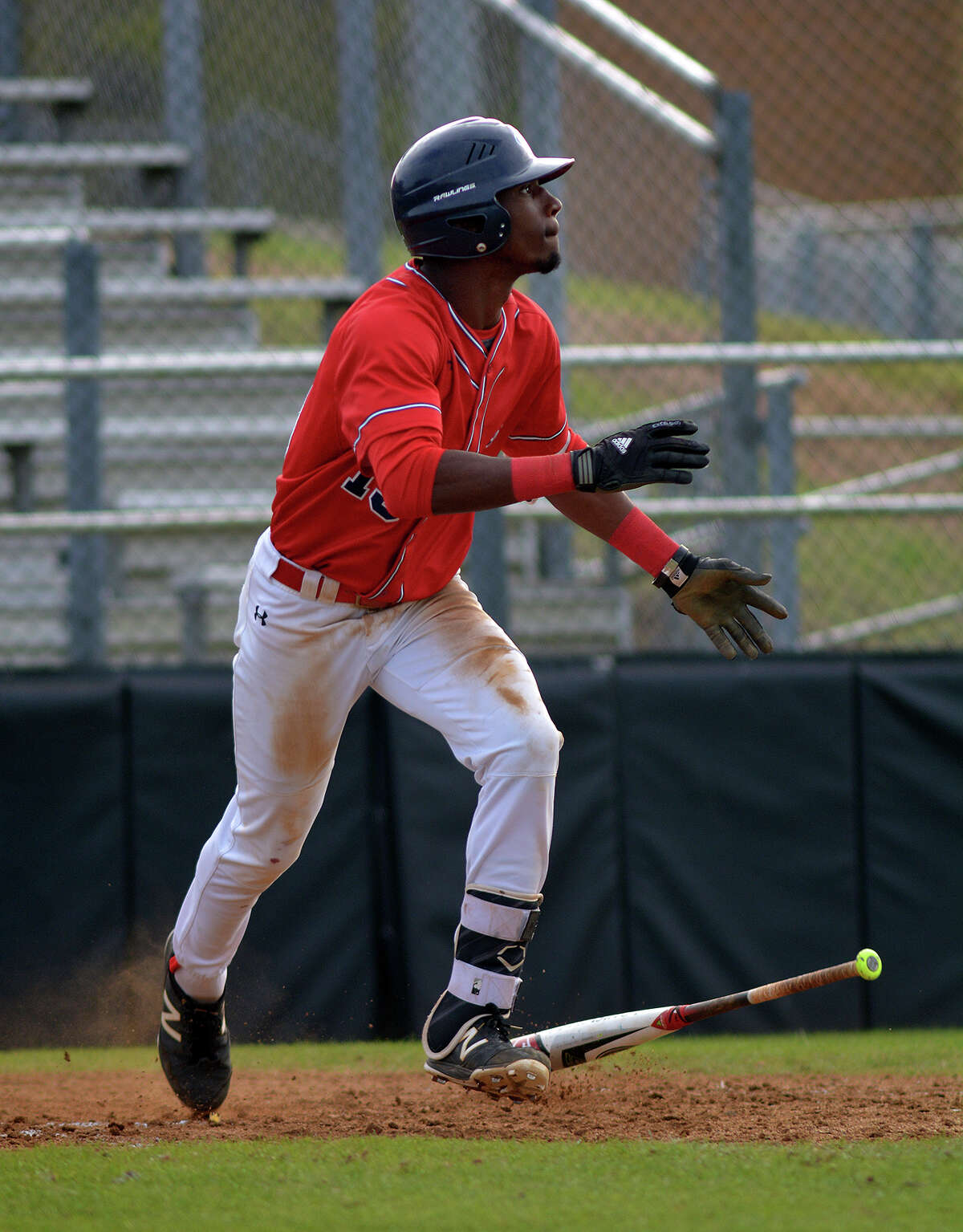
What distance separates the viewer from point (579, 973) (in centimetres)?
533

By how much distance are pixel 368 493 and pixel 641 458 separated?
2.59 ft

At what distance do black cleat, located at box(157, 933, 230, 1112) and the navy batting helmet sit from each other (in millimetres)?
2014

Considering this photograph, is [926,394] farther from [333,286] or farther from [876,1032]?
[876,1032]

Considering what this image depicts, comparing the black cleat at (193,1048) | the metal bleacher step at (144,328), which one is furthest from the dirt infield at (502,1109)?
the metal bleacher step at (144,328)

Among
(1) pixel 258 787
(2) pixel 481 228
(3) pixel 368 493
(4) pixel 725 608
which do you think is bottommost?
(1) pixel 258 787

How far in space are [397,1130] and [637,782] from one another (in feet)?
7.18

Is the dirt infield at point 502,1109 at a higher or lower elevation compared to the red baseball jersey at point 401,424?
lower

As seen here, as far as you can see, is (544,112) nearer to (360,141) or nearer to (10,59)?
(360,141)

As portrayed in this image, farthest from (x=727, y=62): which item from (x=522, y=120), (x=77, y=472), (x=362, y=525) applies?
(x=362, y=525)

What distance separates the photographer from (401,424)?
3266 millimetres

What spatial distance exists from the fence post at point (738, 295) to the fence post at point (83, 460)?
2473 millimetres

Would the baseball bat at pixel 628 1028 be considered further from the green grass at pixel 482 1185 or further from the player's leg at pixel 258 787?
the player's leg at pixel 258 787

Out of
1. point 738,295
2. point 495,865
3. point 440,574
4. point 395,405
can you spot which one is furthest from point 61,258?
point 495,865

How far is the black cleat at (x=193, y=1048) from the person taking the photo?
13.2 feet
